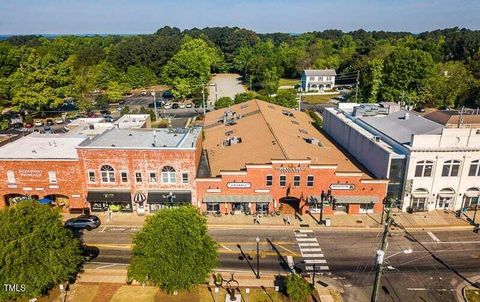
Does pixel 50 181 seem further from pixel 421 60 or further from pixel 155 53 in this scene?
pixel 155 53

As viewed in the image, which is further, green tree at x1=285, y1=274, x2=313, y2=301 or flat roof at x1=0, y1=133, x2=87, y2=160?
flat roof at x1=0, y1=133, x2=87, y2=160

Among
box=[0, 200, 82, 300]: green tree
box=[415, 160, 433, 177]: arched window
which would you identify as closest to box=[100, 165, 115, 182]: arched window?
box=[0, 200, 82, 300]: green tree

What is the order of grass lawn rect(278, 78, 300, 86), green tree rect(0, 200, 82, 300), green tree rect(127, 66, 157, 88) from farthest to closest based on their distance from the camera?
grass lawn rect(278, 78, 300, 86), green tree rect(127, 66, 157, 88), green tree rect(0, 200, 82, 300)

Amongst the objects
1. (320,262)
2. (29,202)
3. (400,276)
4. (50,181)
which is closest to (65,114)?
(50,181)

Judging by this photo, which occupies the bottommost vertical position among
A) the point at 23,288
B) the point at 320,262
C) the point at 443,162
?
the point at 320,262

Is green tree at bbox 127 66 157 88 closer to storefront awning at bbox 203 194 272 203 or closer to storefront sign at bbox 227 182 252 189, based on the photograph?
storefront awning at bbox 203 194 272 203

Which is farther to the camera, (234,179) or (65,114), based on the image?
(65,114)

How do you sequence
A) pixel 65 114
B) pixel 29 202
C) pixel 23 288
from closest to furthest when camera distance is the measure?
pixel 23 288
pixel 29 202
pixel 65 114
